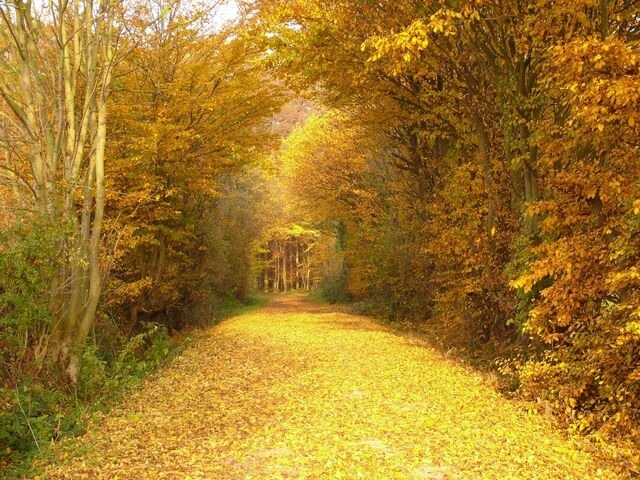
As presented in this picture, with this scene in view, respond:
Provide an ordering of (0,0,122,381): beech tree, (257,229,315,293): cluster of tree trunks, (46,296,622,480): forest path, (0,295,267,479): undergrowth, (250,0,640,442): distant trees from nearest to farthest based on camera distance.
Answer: (46,296,622,480): forest path → (0,295,267,479): undergrowth → (250,0,640,442): distant trees → (0,0,122,381): beech tree → (257,229,315,293): cluster of tree trunks

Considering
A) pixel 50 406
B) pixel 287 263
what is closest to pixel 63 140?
pixel 50 406

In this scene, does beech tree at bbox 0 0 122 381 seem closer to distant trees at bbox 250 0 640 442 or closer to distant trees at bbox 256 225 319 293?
distant trees at bbox 250 0 640 442

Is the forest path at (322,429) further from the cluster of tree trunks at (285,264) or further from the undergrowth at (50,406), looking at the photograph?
the cluster of tree trunks at (285,264)

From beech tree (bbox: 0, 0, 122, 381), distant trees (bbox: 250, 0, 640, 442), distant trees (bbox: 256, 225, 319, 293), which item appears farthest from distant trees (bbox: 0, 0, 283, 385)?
distant trees (bbox: 256, 225, 319, 293)

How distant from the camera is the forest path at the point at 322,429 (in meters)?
5.12

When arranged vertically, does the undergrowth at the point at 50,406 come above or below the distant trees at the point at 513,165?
below

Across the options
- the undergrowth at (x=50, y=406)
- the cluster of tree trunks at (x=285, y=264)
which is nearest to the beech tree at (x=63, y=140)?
the undergrowth at (x=50, y=406)

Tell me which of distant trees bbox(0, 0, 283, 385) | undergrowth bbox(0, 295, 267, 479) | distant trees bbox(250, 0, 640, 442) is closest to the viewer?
undergrowth bbox(0, 295, 267, 479)

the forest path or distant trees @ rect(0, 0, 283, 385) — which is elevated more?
distant trees @ rect(0, 0, 283, 385)

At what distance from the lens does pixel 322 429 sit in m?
6.25

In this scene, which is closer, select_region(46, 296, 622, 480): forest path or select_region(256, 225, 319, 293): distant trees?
select_region(46, 296, 622, 480): forest path

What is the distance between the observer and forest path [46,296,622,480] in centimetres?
512

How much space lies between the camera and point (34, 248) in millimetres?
7090

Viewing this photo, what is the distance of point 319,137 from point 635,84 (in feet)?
72.8
